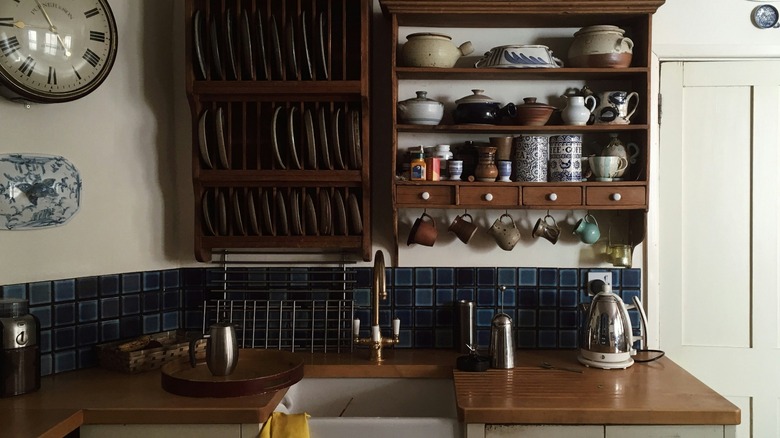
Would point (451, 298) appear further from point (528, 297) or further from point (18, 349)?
point (18, 349)

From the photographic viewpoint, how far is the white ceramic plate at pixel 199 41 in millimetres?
2137

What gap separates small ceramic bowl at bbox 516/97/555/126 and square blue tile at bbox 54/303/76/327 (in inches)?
64.6

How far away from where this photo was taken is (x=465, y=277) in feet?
7.81

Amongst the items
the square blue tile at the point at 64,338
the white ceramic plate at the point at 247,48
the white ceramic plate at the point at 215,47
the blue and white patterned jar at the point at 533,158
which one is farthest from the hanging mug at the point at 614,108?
the square blue tile at the point at 64,338

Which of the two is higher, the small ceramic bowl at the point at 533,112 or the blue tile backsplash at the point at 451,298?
the small ceramic bowl at the point at 533,112

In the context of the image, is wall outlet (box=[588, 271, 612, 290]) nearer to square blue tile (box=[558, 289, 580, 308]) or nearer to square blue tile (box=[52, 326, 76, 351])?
square blue tile (box=[558, 289, 580, 308])

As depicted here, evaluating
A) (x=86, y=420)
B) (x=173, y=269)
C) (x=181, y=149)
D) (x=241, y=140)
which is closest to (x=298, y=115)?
(x=241, y=140)

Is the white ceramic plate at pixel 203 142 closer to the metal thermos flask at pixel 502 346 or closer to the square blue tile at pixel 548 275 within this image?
the metal thermos flask at pixel 502 346

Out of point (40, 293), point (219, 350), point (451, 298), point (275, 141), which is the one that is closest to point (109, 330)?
point (40, 293)

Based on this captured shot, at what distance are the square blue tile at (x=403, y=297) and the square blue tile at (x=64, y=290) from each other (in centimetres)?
111

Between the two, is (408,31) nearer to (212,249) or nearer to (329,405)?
(212,249)

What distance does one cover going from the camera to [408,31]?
2350mm

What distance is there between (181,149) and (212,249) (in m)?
0.40

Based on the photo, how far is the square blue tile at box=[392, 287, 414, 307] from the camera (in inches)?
94.1
